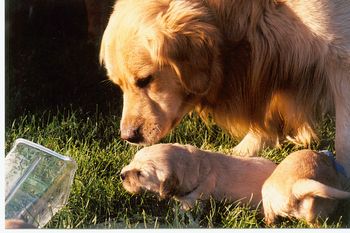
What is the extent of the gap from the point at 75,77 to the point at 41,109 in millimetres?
312

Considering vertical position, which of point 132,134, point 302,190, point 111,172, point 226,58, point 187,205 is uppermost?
point 226,58

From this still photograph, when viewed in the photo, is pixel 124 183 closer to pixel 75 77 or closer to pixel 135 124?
pixel 135 124

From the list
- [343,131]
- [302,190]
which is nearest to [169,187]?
[302,190]

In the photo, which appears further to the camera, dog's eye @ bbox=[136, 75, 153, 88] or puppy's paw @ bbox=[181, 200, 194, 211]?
dog's eye @ bbox=[136, 75, 153, 88]

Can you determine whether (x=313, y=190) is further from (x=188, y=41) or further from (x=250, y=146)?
(x=250, y=146)

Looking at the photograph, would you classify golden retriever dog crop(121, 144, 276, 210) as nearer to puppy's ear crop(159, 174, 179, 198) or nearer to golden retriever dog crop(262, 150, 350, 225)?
puppy's ear crop(159, 174, 179, 198)

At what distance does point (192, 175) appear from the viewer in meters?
3.29

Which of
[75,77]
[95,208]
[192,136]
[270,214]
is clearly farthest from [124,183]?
[75,77]

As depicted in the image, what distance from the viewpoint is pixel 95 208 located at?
3.23m

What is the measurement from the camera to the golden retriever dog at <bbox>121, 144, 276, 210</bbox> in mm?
3215

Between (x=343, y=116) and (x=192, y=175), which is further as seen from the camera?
(x=343, y=116)

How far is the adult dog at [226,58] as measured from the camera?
3283 mm

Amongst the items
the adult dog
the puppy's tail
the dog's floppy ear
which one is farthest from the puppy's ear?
the puppy's tail

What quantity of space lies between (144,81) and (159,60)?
13 cm
